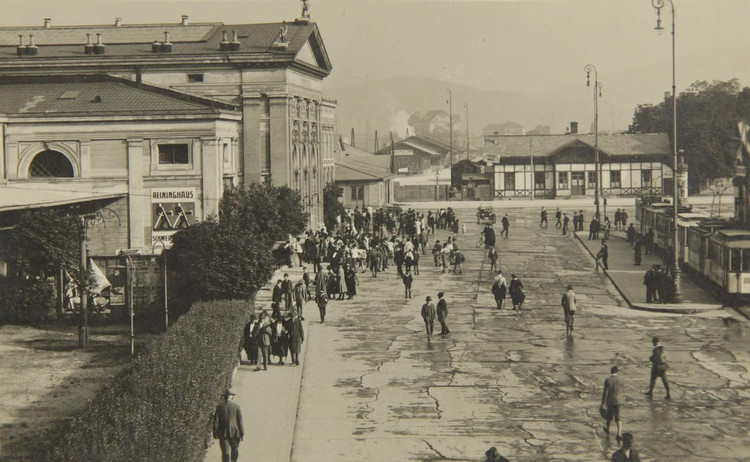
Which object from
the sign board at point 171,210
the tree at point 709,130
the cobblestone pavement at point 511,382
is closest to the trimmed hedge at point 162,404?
the cobblestone pavement at point 511,382

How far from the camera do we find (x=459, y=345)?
29.4 meters

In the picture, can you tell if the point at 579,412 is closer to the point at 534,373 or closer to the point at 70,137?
the point at 534,373

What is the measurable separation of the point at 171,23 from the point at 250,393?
51.3 metres

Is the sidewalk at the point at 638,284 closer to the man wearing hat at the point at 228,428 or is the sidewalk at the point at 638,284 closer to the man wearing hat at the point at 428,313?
the man wearing hat at the point at 428,313

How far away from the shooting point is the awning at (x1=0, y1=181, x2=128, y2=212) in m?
37.1

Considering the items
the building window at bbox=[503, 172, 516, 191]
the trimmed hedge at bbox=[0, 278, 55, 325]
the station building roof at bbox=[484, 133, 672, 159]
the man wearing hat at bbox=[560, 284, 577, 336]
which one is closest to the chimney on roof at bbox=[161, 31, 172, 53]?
the trimmed hedge at bbox=[0, 278, 55, 325]

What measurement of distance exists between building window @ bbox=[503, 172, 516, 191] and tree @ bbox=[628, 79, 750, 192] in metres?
16.6

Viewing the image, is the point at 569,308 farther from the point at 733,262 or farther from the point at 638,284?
the point at 638,284

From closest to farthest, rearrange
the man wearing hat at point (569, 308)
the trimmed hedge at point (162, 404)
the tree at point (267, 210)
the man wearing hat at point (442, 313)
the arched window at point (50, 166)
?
the trimmed hedge at point (162, 404), the man wearing hat at point (569, 308), the man wearing hat at point (442, 313), the tree at point (267, 210), the arched window at point (50, 166)

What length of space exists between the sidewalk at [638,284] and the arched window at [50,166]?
2477 cm

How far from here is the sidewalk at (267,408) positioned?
18.9 meters

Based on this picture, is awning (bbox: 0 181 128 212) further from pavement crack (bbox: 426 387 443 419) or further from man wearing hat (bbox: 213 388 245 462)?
man wearing hat (bbox: 213 388 245 462)

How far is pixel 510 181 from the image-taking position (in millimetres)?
104000

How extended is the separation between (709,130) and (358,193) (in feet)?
131
